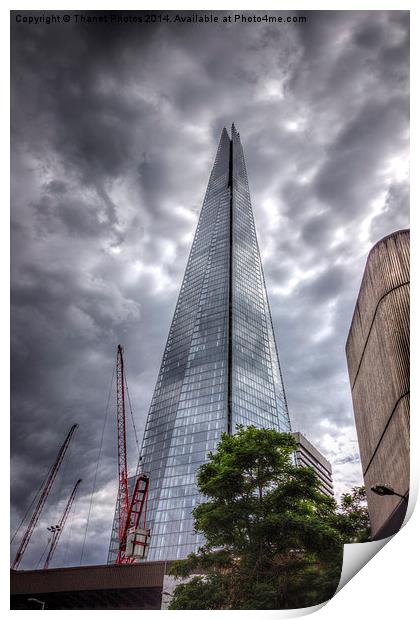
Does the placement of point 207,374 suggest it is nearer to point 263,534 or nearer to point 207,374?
point 207,374

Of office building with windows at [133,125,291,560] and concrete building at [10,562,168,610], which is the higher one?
office building with windows at [133,125,291,560]

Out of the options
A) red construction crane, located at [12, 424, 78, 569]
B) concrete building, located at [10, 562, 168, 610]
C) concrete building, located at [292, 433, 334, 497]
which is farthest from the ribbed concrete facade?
concrete building, located at [292, 433, 334, 497]

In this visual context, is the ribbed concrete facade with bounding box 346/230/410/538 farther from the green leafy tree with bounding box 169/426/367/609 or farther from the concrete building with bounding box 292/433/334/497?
the concrete building with bounding box 292/433/334/497

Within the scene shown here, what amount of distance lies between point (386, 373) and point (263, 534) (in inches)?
388

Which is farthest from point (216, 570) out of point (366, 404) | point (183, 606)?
point (366, 404)

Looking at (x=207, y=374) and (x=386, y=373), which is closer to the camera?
(x=386, y=373)

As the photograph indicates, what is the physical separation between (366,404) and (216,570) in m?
10.5

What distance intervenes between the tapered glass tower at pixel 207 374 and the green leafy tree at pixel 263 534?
8519 cm

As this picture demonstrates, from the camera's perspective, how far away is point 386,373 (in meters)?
19.3

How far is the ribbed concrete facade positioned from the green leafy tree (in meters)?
2.74

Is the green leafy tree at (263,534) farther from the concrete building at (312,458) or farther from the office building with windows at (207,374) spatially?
the concrete building at (312,458)

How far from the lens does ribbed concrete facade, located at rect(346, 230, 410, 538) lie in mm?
17828

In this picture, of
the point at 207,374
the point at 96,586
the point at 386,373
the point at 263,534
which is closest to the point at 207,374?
the point at 207,374
